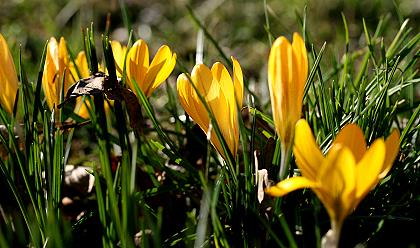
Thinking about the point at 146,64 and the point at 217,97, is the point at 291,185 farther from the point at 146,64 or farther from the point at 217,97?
the point at 146,64

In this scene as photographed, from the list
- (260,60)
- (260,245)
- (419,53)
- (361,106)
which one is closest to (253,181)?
(260,245)

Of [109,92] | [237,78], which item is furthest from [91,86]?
[237,78]

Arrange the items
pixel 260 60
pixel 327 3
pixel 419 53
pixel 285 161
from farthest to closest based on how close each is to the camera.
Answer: pixel 327 3
pixel 260 60
pixel 419 53
pixel 285 161

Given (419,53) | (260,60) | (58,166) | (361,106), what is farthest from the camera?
(260,60)

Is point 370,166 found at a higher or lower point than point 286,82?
lower

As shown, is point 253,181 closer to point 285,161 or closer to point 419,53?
point 285,161

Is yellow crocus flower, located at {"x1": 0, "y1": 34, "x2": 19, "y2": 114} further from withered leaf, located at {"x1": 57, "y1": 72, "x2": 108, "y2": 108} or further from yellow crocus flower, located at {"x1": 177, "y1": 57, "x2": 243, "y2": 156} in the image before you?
yellow crocus flower, located at {"x1": 177, "y1": 57, "x2": 243, "y2": 156}

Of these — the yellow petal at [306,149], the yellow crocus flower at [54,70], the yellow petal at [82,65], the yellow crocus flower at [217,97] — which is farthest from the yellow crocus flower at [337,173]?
the yellow petal at [82,65]
